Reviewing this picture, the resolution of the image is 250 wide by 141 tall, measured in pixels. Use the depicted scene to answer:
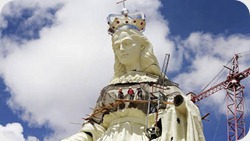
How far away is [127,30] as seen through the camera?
9.63 metres

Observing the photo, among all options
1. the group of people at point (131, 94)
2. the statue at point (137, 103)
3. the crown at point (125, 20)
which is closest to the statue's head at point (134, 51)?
the statue at point (137, 103)

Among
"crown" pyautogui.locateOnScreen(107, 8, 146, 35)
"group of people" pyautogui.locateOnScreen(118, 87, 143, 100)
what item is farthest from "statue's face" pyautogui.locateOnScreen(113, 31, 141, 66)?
"group of people" pyautogui.locateOnScreen(118, 87, 143, 100)

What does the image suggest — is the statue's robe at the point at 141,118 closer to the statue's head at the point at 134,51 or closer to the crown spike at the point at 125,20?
the statue's head at the point at 134,51

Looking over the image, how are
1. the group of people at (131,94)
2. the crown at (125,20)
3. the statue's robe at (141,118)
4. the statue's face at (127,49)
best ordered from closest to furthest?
1. the statue's robe at (141,118)
2. the group of people at (131,94)
3. the statue's face at (127,49)
4. the crown at (125,20)

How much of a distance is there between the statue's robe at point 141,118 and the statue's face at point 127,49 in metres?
0.39

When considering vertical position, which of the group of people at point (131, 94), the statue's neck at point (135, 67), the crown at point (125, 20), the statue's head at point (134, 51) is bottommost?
the group of people at point (131, 94)

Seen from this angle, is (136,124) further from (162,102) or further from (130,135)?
(162,102)

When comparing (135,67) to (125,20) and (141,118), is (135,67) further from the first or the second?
(141,118)

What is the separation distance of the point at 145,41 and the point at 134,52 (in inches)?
13.9

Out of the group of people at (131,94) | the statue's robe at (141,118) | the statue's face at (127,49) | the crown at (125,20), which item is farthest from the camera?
the crown at (125,20)

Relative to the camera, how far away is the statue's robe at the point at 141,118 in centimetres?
773

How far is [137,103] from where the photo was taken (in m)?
8.78

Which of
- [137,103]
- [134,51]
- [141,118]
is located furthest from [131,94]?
[134,51]

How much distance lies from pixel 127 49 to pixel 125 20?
72 cm
